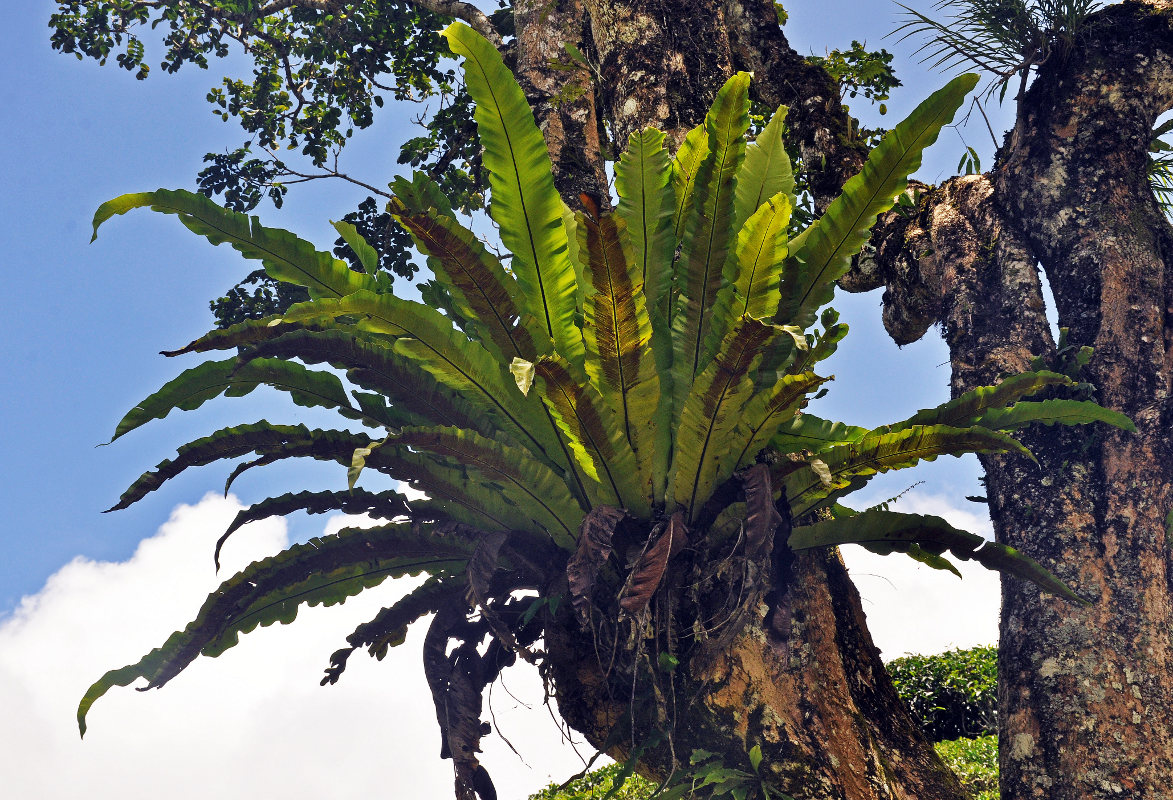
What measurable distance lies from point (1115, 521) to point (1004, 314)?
2.43 feet

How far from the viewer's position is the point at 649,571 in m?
2.06

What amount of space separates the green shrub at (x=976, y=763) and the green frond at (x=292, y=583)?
9.79 feet

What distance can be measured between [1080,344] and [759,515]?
1.44 m

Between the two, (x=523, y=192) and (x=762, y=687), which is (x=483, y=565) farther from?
(x=523, y=192)

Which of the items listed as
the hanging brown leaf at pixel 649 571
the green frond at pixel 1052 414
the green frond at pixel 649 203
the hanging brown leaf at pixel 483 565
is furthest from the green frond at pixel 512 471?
the green frond at pixel 1052 414

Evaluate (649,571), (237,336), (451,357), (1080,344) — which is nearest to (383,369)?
(451,357)

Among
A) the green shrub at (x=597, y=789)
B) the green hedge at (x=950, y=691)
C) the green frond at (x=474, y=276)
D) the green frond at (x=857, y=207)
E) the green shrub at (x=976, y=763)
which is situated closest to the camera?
the green frond at (x=474, y=276)

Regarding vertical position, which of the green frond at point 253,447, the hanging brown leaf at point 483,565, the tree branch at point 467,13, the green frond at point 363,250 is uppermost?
the tree branch at point 467,13

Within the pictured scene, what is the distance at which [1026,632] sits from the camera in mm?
2455

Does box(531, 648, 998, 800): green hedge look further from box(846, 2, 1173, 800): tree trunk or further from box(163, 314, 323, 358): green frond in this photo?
box(163, 314, 323, 358): green frond

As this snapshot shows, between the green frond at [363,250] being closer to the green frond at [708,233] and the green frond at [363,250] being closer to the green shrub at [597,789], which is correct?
the green frond at [708,233]

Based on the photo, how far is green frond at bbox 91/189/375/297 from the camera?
2.37m

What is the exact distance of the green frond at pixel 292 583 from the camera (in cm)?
246

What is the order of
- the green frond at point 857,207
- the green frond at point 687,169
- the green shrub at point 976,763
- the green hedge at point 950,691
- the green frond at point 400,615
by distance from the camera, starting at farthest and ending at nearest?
1. the green hedge at point 950,691
2. the green shrub at point 976,763
3. the green frond at point 400,615
4. the green frond at point 687,169
5. the green frond at point 857,207
